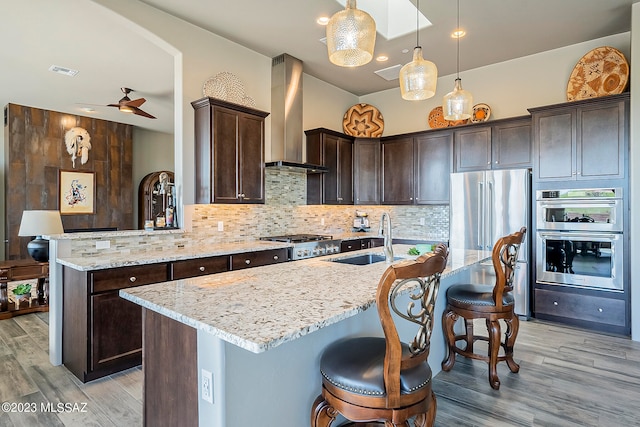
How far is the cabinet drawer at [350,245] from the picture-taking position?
194 inches

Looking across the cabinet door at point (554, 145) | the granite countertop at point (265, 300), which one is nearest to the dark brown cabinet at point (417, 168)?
the cabinet door at point (554, 145)

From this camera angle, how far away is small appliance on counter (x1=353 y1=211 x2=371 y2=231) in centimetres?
601

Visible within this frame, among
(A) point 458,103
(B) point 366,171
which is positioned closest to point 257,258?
(A) point 458,103

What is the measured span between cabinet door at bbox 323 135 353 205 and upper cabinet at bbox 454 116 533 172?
1.58 meters

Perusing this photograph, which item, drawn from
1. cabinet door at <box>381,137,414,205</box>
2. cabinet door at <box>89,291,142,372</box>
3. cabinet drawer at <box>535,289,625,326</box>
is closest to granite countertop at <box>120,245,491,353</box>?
cabinet door at <box>89,291,142,372</box>

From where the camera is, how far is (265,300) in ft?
5.01

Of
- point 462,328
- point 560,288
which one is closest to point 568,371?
point 462,328

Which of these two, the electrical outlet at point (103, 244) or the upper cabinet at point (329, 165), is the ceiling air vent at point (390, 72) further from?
the electrical outlet at point (103, 244)

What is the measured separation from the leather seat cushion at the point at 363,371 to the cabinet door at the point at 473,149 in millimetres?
3837

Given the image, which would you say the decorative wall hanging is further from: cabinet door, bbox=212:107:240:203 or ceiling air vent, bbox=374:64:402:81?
ceiling air vent, bbox=374:64:402:81

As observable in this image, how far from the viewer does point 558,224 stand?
4004mm

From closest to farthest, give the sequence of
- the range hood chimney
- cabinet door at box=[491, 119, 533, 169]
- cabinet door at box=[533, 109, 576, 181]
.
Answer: cabinet door at box=[533, 109, 576, 181] → cabinet door at box=[491, 119, 533, 169] → the range hood chimney

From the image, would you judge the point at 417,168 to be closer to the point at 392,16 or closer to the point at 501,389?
the point at 392,16

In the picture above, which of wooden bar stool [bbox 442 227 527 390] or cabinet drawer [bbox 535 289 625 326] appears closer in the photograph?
wooden bar stool [bbox 442 227 527 390]
